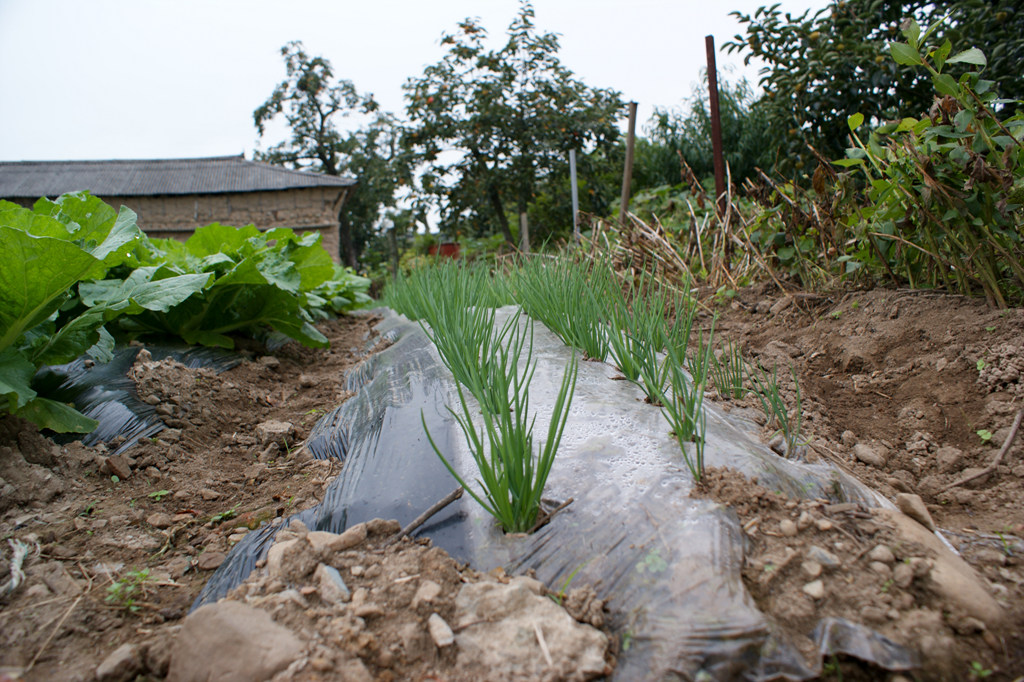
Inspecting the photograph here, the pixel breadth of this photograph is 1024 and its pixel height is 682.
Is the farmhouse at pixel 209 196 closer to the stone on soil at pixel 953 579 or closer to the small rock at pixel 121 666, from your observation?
the small rock at pixel 121 666

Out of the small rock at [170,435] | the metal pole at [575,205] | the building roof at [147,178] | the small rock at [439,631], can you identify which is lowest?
the small rock at [439,631]

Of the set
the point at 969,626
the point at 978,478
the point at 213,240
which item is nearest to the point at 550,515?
the point at 969,626

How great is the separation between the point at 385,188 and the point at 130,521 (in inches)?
381

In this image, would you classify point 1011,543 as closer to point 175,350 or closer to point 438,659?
point 438,659

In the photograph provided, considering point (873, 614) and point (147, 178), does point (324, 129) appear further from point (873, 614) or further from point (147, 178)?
point (873, 614)

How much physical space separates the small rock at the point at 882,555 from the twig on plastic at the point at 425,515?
692 millimetres

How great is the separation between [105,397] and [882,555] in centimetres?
207

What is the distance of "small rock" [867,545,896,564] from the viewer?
2.80ft

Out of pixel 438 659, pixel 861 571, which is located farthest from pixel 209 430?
pixel 861 571

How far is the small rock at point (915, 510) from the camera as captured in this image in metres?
1.00

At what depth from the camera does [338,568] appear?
99 cm

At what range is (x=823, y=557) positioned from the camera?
0.86 meters

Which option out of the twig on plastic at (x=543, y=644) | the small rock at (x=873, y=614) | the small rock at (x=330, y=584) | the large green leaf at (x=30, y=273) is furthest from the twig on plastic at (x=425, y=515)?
the large green leaf at (x=30, y=273)

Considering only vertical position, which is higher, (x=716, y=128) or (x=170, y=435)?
(x=716, y=128)
